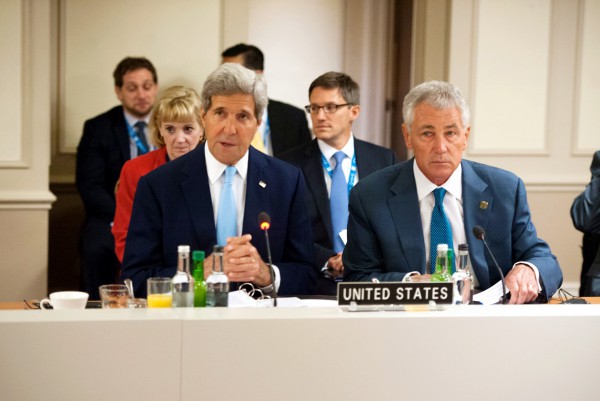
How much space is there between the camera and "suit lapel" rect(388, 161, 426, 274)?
3166mm

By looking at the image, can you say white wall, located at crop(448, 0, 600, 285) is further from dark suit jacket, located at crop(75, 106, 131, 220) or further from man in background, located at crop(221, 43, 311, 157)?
dark suit jacket, located at crop(75, 106, 131, 220)

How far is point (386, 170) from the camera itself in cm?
335

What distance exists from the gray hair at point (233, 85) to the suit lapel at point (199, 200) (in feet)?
0.74

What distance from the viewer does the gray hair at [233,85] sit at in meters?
3.28

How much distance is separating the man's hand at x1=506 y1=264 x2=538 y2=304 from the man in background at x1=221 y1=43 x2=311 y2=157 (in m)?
2.74

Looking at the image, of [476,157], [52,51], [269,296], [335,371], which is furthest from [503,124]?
[335,371]

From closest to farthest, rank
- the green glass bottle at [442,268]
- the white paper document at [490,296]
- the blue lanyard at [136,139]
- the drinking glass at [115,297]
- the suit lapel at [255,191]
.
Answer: the drinking glass at [115,297] → the green glass bottle at [442,268] → the white paper document at [490,296] → the suit lapel at [255,191] → the blue lanyard at [136,139]

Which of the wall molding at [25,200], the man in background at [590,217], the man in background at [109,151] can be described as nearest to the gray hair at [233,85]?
the man in background at [590,217]

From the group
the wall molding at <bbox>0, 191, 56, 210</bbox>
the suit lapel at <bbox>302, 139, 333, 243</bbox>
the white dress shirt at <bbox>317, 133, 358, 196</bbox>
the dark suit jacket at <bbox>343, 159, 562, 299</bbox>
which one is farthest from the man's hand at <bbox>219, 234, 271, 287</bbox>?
the wall molding at <bbox>0, 191, 56, 210</bbox>

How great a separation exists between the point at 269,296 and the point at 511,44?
11.1 ft

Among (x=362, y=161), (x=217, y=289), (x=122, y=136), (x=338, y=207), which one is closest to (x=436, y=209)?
(x=217, y=289)

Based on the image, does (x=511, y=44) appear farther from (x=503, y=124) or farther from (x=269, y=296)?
(x=269, y=296)

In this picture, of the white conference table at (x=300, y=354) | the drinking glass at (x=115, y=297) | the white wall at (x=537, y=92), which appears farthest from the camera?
the white wall at (x=537, y=92)

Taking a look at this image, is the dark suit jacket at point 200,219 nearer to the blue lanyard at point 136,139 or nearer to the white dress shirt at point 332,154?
the white dress shirt at point 332,154
